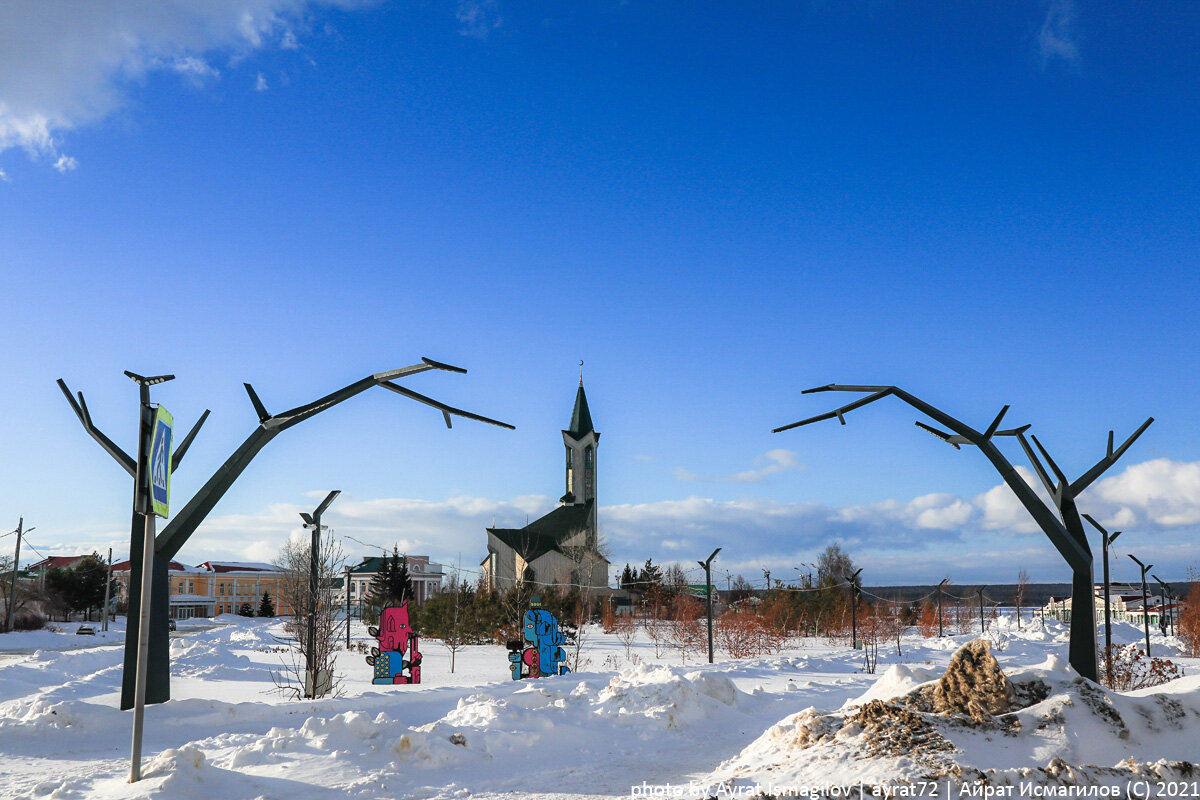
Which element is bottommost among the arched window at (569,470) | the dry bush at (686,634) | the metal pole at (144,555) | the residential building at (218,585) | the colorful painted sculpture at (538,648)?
the residential building at (218,585)

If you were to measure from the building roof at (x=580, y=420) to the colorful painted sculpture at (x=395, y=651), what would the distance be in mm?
51217

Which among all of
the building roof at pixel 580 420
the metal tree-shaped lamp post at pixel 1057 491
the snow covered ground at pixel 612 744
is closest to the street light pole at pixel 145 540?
the snow covered ground at pixel 612 744

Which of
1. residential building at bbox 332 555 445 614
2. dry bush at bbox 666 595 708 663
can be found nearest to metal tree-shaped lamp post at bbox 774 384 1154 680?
dry bush at bbox 666 595 708 663

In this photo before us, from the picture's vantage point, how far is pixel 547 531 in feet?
210

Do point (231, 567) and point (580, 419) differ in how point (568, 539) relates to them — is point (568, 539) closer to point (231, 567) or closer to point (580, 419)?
point (580, 419)

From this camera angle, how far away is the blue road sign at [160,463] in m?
7.67

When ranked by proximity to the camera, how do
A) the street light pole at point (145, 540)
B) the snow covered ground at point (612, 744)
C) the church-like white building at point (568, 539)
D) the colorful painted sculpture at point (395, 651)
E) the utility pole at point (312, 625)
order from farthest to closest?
the church-like white building at point (568, 539) < the colorful painted sculpture at point (395, 651) < the utility pole at point (312, 625) < the street light pole at point (145, 540) < the snow covered ground at point (612, 744)

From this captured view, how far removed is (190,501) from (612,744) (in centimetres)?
703

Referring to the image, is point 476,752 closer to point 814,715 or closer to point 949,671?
point 814,715

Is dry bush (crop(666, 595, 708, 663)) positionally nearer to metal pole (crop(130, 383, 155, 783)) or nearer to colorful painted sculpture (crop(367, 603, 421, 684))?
colorful painted sculpture (crop(367, 603, 421, 684))

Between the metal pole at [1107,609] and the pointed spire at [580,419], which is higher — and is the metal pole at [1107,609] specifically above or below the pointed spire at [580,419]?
below

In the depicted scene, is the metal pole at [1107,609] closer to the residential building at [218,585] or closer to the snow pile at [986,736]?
the snow pile at [986,736]

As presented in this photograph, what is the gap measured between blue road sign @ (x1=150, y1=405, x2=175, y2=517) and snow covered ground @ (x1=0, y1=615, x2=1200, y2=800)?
7.59 ft

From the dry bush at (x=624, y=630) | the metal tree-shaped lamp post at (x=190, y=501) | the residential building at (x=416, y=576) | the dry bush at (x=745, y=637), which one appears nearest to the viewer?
the metal tree-shaped lamp post at (x=190, y=501)
